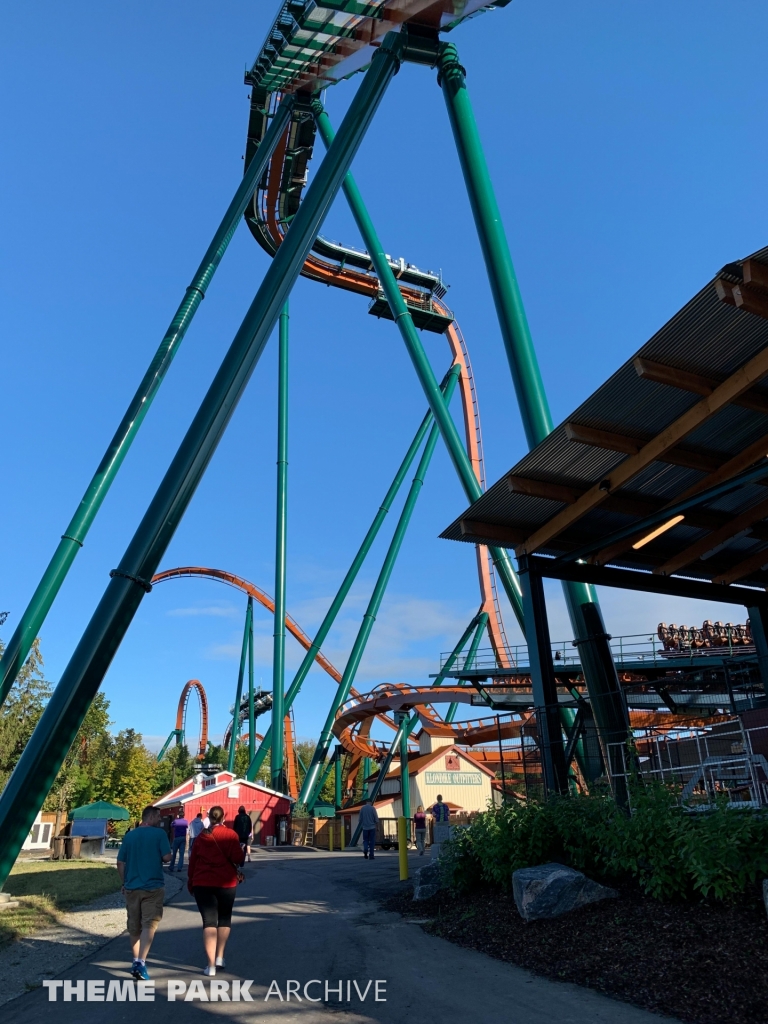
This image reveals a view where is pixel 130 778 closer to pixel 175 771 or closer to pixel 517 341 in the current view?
pixel 175 771

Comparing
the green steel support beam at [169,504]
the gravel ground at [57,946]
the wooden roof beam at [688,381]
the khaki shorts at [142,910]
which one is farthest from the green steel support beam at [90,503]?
the wooden roof beam at [688,381]

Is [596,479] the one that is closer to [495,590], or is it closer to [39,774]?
[39,774]

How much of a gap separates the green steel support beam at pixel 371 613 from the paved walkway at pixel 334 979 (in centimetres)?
1833

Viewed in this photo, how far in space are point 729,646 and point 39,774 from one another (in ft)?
68.1

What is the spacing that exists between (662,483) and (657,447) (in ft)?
4.13

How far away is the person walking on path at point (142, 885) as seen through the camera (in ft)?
16.6

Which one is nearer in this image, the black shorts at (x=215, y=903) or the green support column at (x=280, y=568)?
the black shorts at (x=215, y=903)

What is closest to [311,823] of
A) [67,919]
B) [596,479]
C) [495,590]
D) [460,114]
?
[495,590]

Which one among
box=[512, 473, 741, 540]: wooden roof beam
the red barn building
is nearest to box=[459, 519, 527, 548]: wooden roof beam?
box=[512, 473, 741, 540]: wooden roof beam

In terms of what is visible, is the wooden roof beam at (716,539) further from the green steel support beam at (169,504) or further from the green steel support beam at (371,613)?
the green steel support beam at (371,613)

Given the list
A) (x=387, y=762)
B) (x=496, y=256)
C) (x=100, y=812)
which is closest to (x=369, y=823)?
(x=496, y=256)

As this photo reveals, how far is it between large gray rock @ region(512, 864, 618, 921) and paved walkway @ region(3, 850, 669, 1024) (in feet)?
2.18

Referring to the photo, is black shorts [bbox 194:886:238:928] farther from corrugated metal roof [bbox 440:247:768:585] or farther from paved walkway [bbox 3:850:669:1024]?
corrugated metal roof [bbox 440:247:768:585]

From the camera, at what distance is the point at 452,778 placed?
27.2 m
